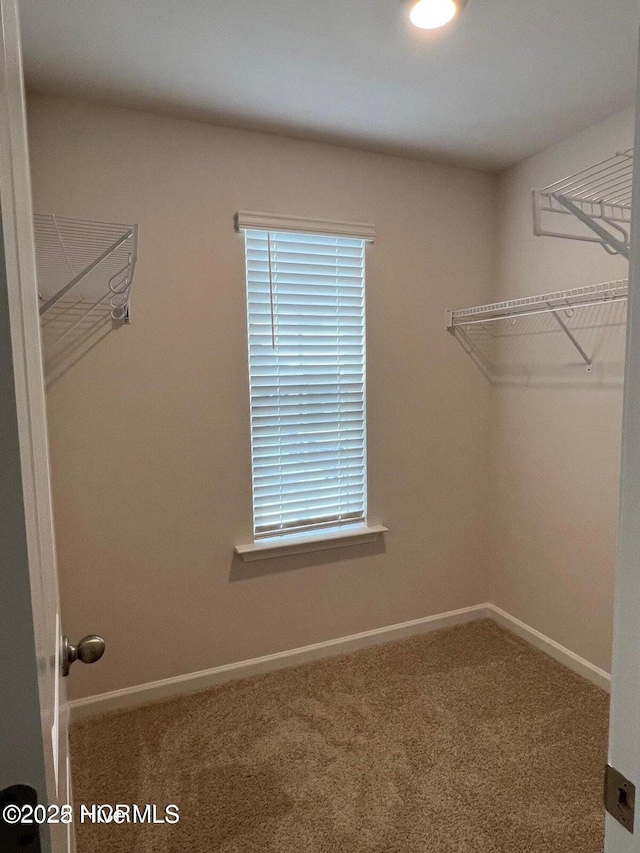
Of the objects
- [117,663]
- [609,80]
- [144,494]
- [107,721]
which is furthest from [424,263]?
[107,721]

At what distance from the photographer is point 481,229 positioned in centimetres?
275

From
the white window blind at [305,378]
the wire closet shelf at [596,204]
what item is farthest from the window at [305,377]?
the wire closet shelf at [596,204]

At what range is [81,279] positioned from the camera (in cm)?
194

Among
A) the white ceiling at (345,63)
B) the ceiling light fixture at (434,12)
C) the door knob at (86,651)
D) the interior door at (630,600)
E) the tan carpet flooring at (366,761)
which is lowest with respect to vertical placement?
the tan carpet flooring at (366,761)

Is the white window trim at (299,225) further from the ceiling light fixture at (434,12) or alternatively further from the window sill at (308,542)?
the window sill at (308,542)

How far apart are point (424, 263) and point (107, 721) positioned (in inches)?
100

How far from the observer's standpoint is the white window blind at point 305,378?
7.70 ft

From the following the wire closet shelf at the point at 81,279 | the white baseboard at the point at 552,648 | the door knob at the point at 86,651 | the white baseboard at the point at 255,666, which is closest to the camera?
the door knob at the point at 86,651

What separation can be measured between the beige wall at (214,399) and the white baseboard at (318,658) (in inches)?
1.9

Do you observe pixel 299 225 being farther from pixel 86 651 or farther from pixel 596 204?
pixel 86 651

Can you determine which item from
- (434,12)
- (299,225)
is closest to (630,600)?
(434,12)

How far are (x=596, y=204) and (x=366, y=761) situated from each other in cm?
215

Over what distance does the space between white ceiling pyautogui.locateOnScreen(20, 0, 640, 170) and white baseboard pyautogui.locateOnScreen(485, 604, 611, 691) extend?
7.73ft

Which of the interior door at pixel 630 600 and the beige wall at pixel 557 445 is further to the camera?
the beige wall at pixel 557 445
